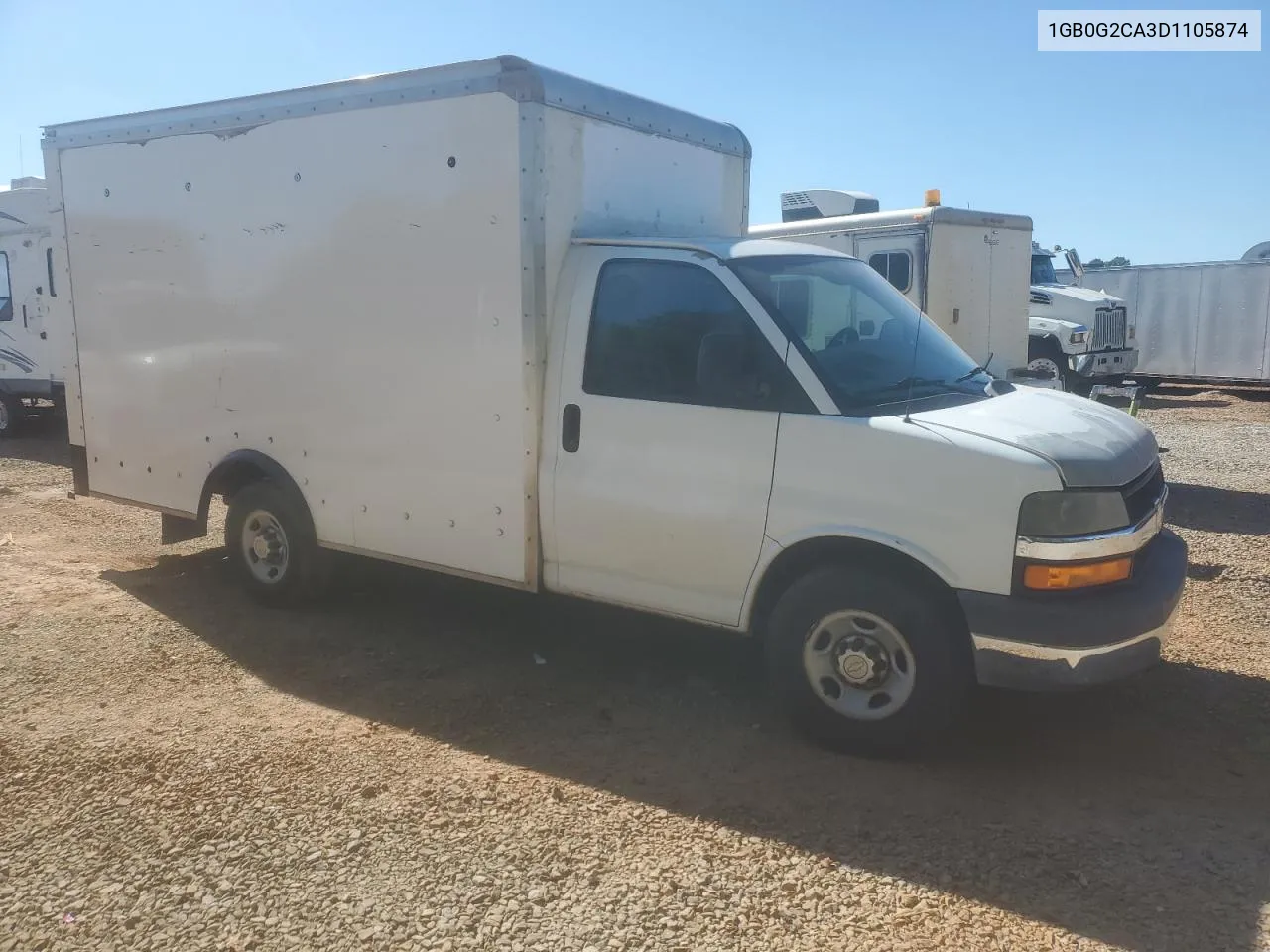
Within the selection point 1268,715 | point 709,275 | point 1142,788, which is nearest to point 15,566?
point 709,275

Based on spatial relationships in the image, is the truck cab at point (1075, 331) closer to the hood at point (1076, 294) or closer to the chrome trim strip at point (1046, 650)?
the hood at point (1076, 294)

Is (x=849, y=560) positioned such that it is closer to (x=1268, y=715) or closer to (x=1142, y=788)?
(x=1142, y=788)

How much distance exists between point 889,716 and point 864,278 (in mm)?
2222

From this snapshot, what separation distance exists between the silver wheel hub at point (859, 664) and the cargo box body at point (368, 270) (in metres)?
1.50

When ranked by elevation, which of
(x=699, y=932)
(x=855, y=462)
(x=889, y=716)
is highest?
(x=855, y=462)

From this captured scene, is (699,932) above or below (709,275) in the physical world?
below

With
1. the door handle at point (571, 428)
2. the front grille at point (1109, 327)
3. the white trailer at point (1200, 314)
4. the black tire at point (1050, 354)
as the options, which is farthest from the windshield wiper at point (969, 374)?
the white trailer at point (1200, 314)

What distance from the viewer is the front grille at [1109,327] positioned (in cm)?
1712

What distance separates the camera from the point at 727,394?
4.41 m

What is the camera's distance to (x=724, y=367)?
4.41m

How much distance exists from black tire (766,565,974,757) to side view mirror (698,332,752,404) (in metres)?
0.84

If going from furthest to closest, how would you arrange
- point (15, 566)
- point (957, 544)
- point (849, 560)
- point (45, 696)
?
point (15, 566) → point (45, 696) → point (849, 560) → point (957, 544)

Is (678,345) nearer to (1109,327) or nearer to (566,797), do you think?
(566,797)

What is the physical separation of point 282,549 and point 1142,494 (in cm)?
460
